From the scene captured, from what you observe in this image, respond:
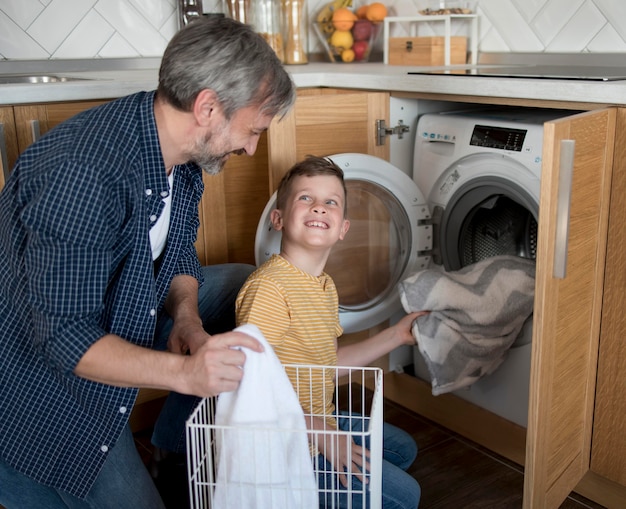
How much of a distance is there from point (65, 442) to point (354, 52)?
78.8 inches

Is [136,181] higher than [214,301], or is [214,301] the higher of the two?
[136,181]

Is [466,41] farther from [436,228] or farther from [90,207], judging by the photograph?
[90,207]

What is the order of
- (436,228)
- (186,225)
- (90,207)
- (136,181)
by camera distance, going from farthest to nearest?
(436,228) → (186,225) → (136,181) → (90,207)

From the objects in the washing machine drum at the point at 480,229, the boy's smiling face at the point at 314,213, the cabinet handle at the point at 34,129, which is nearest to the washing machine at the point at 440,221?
the washing machine drum at the point at 480,229

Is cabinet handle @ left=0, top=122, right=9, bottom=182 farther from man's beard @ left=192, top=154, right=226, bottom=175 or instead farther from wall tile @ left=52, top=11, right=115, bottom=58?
wall tile @ left=52, top=11, right=115, bottom=58

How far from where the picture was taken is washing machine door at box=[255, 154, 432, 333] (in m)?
2.04

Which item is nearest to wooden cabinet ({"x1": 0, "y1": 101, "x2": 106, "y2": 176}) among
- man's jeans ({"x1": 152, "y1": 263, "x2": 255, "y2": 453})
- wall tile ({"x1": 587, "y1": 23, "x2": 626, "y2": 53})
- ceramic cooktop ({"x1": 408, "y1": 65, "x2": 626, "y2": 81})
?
man's jeans ({"x1": 152, "y1": 263, "x2": 255, "y2": 453})

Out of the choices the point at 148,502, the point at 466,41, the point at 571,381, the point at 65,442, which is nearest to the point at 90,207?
the point at 65,442

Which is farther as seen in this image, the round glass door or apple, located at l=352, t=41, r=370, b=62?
apple, located at l=352, t=41, r=370, b=62

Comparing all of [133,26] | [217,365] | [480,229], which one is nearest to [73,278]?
[217,365]

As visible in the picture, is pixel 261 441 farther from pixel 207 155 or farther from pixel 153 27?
pixel 153 27

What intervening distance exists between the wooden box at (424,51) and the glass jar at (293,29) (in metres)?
0.34

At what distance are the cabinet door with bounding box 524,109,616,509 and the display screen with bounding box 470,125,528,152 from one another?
0.31 metres

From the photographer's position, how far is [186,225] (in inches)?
61.7
